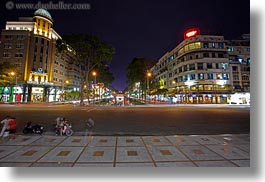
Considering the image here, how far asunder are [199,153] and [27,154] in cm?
725

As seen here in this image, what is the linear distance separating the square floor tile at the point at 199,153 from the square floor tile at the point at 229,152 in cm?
37

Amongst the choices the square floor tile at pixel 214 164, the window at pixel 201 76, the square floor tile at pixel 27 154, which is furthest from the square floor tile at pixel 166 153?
the window at pixel 201 76

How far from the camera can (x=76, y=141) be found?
8562 millimetres

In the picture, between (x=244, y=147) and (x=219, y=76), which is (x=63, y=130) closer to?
(x=244, y=147)

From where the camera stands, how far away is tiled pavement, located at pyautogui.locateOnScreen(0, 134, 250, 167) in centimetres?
595

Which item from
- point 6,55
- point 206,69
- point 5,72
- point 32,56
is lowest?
point 5,72

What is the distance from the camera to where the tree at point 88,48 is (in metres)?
37.1

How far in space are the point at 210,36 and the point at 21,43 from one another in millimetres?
67680

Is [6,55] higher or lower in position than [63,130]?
higher

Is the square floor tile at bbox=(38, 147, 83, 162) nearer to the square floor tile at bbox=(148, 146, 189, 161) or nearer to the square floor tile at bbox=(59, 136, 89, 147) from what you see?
the square floor tile at bbox=(59, 136, 89, 147)

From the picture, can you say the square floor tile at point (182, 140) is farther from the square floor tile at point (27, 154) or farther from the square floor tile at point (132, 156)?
the square floor tile at point (27, 154)

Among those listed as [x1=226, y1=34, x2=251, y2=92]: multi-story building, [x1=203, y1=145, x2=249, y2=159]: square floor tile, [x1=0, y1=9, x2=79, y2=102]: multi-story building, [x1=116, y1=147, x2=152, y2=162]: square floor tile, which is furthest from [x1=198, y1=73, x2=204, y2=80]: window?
[x1=116, y1=147, x2=152, y2=162]: square floor tile

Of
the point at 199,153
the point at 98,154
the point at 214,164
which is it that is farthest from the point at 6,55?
the point at 214,164

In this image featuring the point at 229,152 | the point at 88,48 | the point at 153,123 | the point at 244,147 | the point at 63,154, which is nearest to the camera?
the point at 63,154
